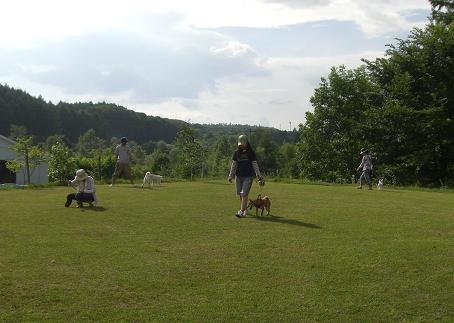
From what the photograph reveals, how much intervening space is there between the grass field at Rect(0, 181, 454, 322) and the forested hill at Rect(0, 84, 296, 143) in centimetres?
9034

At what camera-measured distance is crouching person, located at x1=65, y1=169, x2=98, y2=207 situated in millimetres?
13391

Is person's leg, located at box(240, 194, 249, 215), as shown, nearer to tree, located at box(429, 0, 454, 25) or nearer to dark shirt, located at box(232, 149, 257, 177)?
dark shirt, located at box(232, 149, 257, 177)

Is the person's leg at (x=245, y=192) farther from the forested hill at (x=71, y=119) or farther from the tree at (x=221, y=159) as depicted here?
the forested hill at (x=71, y=119)

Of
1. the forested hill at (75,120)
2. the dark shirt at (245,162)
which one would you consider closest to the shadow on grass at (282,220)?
the dark shirt at (245,162)

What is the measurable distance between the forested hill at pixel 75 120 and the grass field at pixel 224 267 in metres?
90.3

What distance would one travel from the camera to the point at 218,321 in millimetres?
5363

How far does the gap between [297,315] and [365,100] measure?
37.0 m

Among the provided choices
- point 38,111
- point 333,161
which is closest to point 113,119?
point 38,111

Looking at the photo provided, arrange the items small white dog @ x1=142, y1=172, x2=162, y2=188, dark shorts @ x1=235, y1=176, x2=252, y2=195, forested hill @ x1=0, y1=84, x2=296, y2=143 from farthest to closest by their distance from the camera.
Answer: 1. forested hill @ x1=0, y1=84, x2=296, y2=143
2. small white dog @ x1=142, y1=172, x2=162, y2=188
3. dark shorts @ x1=235, y1=176, x2=252, y2=195

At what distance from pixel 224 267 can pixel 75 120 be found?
6385 inches

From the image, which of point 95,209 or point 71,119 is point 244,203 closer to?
point 95,209

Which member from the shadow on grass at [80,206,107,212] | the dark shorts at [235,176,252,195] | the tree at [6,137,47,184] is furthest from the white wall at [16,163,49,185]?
the dark shorts at [235,176,252,195]

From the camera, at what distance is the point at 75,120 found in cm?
16150

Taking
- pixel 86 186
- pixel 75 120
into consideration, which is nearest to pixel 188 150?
pixel 86 186
